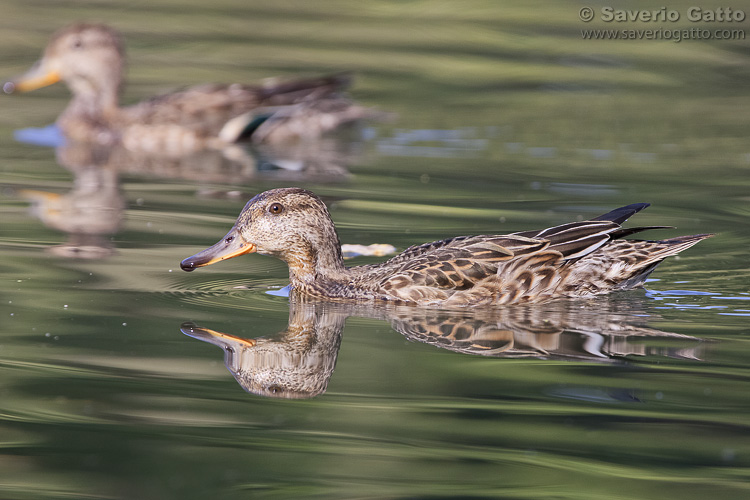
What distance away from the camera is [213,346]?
691cm

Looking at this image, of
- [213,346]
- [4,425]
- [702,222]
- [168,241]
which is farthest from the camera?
[702,222]

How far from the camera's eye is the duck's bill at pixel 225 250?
8.02 m

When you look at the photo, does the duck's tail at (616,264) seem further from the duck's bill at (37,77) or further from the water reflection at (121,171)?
the duck's bill at (37,77)

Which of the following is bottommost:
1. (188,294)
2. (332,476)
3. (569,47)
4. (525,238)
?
(332,476)

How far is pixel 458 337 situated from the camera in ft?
23.7

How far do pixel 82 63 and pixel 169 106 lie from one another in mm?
1791

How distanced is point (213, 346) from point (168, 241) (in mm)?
2743

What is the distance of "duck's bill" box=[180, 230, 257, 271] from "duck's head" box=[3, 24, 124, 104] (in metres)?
8.42

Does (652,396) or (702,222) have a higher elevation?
(702,222)

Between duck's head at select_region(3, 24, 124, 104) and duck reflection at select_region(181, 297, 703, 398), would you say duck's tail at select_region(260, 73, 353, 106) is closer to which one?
duck's head at select_region(3, 24, 124, 104)

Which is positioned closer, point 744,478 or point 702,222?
point 744,478

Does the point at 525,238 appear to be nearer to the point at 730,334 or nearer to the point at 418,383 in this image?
the point at 730,334

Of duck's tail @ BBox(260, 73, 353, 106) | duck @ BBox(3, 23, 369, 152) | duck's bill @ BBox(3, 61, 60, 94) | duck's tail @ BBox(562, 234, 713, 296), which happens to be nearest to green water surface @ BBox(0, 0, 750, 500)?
duck's tail @ BBox(562, 234, 713, 296)

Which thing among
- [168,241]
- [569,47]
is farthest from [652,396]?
[569,47]
